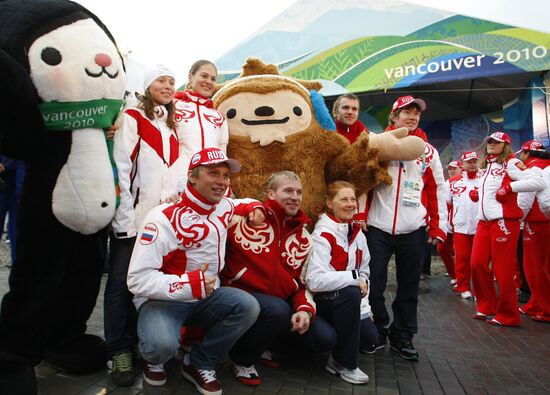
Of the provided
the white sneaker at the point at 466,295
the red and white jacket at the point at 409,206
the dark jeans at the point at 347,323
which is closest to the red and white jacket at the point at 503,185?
the red and white jacket at the point at 409,206

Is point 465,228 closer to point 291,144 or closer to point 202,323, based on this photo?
point 291,144

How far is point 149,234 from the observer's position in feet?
8.34

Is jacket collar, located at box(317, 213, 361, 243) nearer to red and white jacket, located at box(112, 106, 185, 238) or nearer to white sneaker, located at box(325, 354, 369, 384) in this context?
white sneaker, located at box(325, 354, 369, 384)

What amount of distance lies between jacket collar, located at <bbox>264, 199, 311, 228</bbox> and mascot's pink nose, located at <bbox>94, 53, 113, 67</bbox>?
4.33 ft

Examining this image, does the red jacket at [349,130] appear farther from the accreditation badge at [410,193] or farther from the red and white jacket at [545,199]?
the red and white jacket at [545,199]

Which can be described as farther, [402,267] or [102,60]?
[402,267]

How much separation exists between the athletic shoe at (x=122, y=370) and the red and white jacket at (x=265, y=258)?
767 mm

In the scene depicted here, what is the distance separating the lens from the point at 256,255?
9.61ft

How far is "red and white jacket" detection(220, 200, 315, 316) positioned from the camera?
116 inches

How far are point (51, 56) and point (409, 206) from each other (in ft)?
8.96

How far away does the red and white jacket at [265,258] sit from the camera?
2938 millimetres

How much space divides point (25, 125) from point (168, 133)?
2.87ft

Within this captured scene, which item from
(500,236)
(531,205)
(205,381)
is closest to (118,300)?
(205,381)

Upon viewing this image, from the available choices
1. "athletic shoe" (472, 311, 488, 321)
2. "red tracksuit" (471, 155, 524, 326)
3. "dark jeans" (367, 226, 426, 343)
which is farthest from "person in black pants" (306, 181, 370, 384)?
"athletic shoe" (472, 311, 488, 321)
